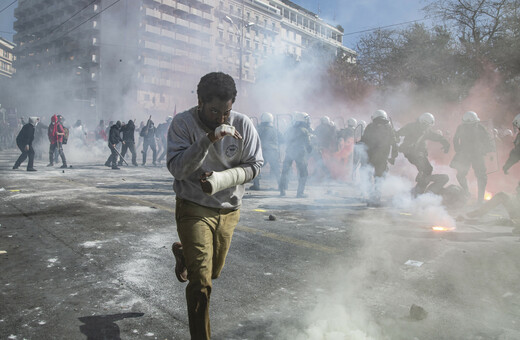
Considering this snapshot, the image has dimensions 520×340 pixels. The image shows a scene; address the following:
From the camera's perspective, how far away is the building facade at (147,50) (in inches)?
1419

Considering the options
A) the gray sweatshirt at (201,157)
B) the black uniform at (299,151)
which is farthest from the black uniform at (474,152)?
the gray sweatshirt at (201,157)

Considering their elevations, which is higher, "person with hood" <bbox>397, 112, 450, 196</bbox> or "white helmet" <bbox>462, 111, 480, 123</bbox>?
"white helmet" <bbox>462, 111, 480, 123</bbox>

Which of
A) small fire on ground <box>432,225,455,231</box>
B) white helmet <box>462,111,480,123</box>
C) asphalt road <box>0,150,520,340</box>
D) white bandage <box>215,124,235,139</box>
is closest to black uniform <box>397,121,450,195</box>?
white helmet <box>462,111,480,123</box>

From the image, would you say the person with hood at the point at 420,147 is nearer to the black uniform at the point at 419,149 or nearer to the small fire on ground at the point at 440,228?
the black uniform at the point at 419,149

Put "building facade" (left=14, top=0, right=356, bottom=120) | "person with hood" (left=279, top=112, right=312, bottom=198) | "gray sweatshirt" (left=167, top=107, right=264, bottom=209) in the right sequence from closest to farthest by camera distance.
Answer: "gray sweatshirt" (left=167, top=107, right=264, bottom=209) → "person with hood" (left=279, top=112, right=312, bottom=198) → "building facade" (left=14, top=0, right=356, bottom=120)

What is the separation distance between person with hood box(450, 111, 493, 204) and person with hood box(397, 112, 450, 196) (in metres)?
0.44

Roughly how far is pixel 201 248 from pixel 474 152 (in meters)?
7.51

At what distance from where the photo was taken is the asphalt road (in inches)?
95.6

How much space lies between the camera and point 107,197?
293 inches

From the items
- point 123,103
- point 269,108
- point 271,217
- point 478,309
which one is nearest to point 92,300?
point 478,309

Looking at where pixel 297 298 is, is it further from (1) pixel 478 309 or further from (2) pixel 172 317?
(1) pixel 478 309

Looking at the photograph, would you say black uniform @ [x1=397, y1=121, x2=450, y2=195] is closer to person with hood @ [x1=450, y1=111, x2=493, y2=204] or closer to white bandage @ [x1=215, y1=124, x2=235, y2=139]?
person with hood @ [x1=450, y1=111, x2=493, y2=204]

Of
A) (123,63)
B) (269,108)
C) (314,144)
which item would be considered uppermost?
(123,63)

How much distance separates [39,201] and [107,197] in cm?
114
